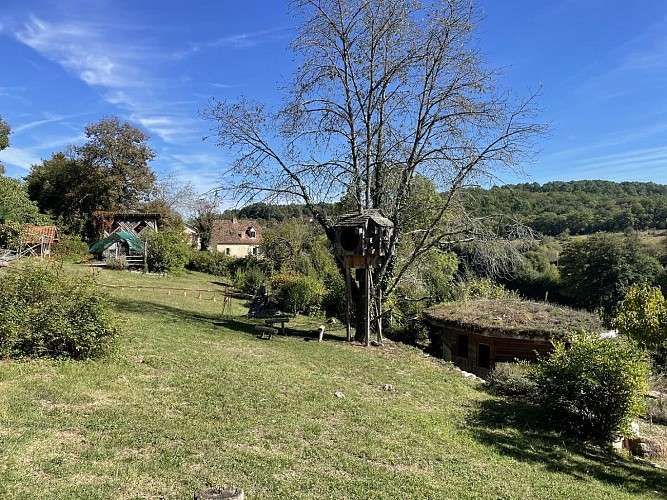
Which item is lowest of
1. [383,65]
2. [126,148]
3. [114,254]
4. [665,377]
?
[665,377]

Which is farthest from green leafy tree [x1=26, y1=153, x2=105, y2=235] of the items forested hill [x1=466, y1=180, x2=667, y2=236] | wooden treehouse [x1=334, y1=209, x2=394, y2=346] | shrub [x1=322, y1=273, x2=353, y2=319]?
forested hill [x1=466, y1=180, x2=667, y2=236]

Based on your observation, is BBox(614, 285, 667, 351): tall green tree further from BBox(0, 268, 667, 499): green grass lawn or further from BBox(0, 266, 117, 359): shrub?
BBox(0, 266, 117, 359): shrub

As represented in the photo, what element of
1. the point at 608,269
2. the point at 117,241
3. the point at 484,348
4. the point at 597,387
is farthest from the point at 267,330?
the point at 608,269

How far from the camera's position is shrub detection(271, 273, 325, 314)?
20.9m

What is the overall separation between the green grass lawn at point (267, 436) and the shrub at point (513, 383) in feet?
2.16

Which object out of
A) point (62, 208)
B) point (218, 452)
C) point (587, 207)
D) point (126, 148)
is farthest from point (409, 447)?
point (587, 207)

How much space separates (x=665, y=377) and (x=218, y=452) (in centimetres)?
1406

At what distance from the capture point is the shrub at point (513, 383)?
9.99 metres

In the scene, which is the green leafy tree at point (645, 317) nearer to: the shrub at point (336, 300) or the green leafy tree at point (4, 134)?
the shrub at point (336, 300)

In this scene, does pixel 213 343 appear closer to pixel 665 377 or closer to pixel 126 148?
pixel 665 377

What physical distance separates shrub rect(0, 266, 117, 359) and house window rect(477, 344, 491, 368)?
11754 millimetres

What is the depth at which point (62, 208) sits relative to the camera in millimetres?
39969

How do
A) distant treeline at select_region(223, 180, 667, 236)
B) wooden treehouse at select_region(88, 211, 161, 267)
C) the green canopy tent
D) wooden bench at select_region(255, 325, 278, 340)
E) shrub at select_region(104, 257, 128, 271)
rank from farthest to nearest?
distant treeline at select_region(223, 180, 667, 236) → the green canopy tent → wooden treehouse at select_region(88, 211, 161, 267) → shrub at select_region(104, 257, 128, 271) → wooden bench at select_region(255, 325, 278, 340)

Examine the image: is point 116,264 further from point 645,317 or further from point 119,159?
point 645,317
